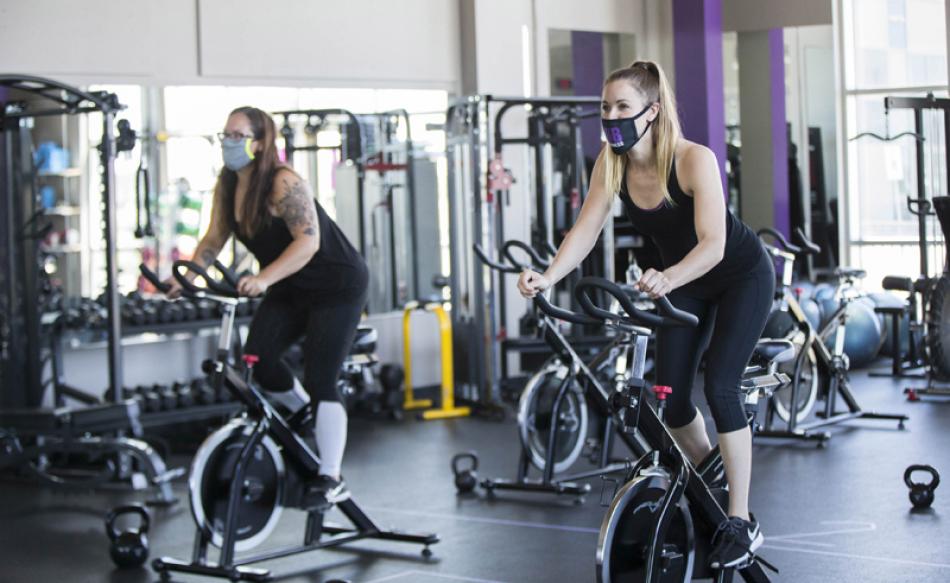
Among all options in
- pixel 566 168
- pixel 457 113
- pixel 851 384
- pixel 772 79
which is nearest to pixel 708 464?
pixel 457 113

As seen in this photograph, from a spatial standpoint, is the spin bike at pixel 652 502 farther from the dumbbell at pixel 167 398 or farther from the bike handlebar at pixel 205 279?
the dumbbell at pixel 167 398

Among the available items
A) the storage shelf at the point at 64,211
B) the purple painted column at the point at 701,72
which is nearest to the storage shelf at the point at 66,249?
the storage shelf at the point at 64,211

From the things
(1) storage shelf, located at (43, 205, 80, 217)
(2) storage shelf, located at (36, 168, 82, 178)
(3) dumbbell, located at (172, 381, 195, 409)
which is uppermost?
(2) storage shelf, located at (36, 168, 82, 178)

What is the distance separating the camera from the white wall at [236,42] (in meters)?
6.58

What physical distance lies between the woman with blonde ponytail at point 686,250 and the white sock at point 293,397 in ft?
4.58

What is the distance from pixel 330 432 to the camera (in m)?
3.92

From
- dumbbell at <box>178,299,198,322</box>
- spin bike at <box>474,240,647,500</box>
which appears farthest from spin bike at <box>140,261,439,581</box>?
dumbbell at <box>178,299,198,322</box>

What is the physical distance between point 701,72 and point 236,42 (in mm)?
3539

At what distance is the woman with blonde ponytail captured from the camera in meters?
2.96

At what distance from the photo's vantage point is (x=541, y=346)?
7484mm

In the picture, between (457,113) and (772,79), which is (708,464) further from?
(772,79)

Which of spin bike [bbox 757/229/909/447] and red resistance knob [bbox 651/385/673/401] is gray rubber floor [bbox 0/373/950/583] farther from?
red resistance knob [bbox 651/385/673/401]

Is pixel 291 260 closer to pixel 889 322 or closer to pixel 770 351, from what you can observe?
pixel 770 351

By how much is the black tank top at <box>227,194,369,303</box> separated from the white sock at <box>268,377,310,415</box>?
0.36 m
